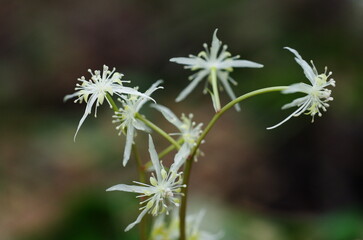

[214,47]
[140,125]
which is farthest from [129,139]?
[214,47]

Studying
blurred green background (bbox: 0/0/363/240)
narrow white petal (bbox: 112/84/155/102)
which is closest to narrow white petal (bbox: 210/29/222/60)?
narrow white petal (bbox: 112/84/155/102)

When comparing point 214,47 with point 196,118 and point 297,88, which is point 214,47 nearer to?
point 297,88

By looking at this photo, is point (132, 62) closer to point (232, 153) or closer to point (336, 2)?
point (232, 153)

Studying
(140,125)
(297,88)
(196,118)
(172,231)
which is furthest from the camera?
(196,118)

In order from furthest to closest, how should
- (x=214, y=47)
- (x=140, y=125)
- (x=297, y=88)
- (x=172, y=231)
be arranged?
(x=172, y=231) < (x=214, y=47) < (x=140, y=125) < (x=297, y=88)

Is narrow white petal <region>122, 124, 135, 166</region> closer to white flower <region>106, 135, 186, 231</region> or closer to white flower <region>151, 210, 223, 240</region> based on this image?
white flower <region>106, 135, 186, 231</region>

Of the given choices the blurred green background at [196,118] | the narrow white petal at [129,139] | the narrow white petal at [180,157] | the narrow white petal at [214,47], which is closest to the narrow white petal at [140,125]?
the narrow white petal at [129,139]

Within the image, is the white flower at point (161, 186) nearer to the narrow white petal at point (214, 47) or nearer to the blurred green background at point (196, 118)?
the narrow white petal at point (214, 47)

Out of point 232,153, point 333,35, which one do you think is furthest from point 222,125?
point 333,35

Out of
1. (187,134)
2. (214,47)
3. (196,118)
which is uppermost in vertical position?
(196,118)
